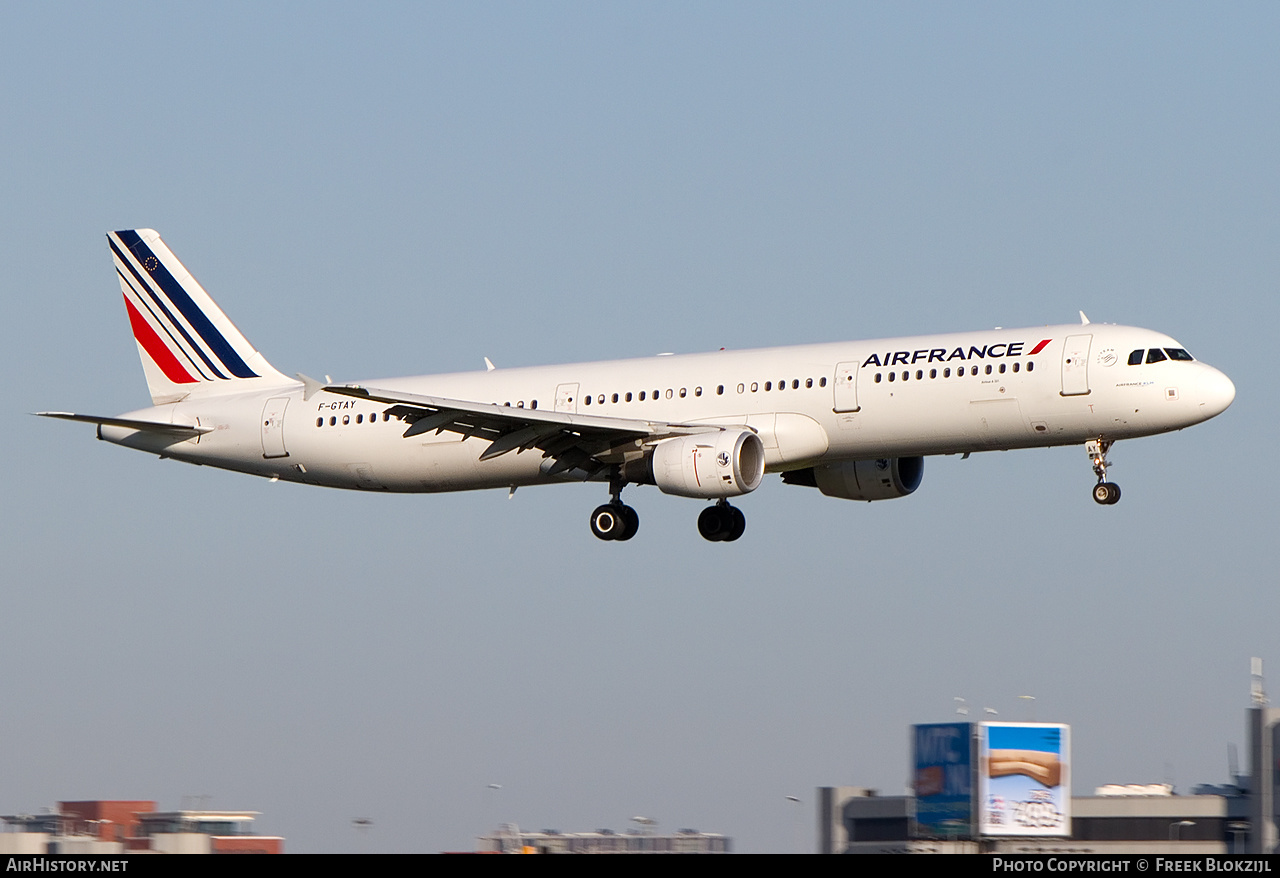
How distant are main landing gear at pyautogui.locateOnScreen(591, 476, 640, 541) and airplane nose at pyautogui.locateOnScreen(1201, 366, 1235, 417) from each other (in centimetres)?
1487

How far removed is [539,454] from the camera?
48.8 metres

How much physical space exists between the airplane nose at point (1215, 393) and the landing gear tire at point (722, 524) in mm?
13193

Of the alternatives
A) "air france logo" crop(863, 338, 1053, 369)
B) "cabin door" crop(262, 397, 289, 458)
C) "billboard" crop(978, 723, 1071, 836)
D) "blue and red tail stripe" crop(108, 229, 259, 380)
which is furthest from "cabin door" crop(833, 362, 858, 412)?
"billboard" crop(978, 723, 1071, 836)

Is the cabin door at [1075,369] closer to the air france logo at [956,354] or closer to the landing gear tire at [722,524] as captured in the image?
the air france logo at [956,354]

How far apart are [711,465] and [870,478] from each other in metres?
6.78

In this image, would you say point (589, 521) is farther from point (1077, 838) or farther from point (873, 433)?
point (1077, 838)

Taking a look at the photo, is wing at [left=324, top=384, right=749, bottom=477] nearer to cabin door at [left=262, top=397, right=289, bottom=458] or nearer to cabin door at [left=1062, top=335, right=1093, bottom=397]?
cabin door at [left=262, top=397, right=289, bottom=458]

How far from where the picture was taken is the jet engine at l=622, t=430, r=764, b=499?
146ft

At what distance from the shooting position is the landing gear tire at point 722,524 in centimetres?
5041

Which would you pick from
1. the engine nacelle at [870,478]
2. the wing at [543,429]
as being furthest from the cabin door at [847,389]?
the engine nacelle at [870,478]

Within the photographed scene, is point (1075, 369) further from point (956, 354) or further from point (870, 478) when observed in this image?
point (870, 478)

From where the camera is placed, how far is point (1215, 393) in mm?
42719
